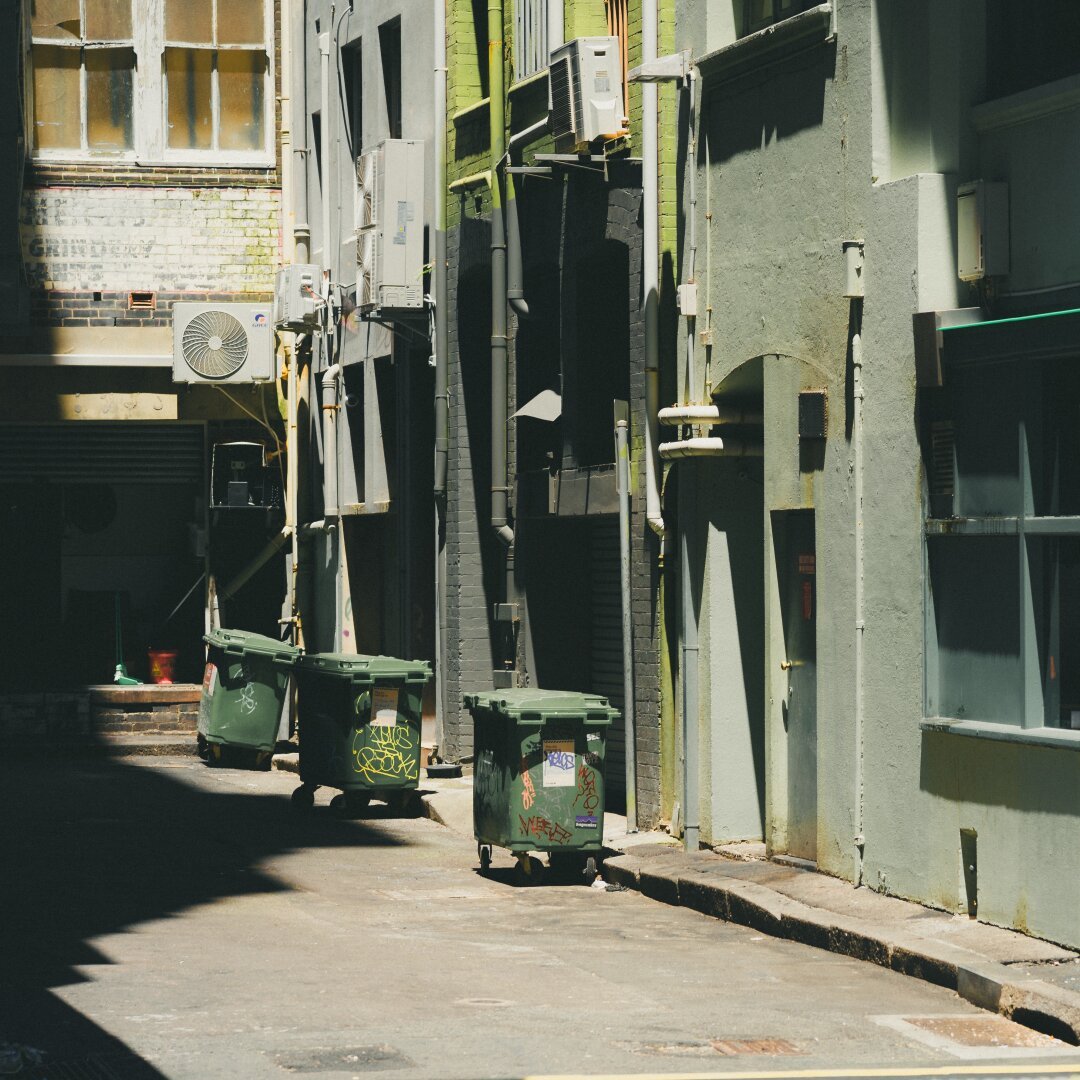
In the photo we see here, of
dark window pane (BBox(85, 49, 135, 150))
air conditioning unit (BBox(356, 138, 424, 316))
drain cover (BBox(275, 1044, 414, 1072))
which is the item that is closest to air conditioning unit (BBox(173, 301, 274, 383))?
dark window pane (BBox(85, 49, 135, 150))

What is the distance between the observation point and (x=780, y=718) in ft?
44.8

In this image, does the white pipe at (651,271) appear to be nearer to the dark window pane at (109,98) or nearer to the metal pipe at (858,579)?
the metal pipe at (858,579)

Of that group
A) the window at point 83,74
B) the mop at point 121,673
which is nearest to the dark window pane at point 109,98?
the window at point 83,74

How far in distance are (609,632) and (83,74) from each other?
434 inches

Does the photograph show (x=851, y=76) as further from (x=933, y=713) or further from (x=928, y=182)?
(x=933, y=713)

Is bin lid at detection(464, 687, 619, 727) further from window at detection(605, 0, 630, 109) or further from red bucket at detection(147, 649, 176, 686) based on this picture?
red bucket at detection(147, 649, 176, 686)

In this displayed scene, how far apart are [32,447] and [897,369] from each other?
48.4ft

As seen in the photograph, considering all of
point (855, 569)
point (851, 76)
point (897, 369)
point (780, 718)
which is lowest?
point (780, 718)

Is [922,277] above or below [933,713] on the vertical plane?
above

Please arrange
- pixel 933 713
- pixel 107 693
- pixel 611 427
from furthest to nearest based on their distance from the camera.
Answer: pixel 107 693 < pixel 611 427 < pixel 933 713

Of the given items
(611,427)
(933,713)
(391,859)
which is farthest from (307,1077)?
(611,427)

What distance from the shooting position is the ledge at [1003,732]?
1056cm

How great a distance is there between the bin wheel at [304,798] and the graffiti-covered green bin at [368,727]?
369 millimetres

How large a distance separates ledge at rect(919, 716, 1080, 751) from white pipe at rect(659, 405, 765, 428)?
10.2 ft
